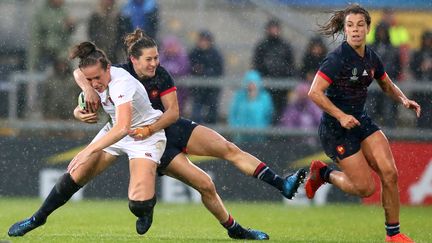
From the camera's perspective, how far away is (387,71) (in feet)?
53.9

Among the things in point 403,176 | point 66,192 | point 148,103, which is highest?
point 148,103

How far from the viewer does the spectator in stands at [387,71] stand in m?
16.3

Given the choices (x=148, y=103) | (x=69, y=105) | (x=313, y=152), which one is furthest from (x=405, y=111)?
(x=148, y=103)

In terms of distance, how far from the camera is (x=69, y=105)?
16.3 metres

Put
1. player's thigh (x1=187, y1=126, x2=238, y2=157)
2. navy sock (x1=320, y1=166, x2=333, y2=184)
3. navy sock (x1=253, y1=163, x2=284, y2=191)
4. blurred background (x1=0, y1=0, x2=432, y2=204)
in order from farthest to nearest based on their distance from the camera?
1. blurred background (x1=0, y1=0, x2=432, y2=204)
2. navy sock (x1=320, y1=166, x2=333, y2=184)
3. navy sock (x1=253, y1=163, x2=284, y2=191)
4. player's thigh (x1=187, y1=126, x2=238, y2=157)

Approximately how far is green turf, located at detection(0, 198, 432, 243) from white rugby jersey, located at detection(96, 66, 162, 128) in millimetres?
1044

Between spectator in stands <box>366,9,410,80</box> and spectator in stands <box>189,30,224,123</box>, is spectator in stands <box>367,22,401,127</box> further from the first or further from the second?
spectator in stands <box>189,30,224,123</box>

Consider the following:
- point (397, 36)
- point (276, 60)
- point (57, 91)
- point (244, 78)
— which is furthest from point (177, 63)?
point (397, 36)

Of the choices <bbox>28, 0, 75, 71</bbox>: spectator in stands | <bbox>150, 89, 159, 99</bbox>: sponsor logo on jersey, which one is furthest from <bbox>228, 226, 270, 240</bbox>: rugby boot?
<bbox>28, 0, 75, 71</bbox>: spectator in stands

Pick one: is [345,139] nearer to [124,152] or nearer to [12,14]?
[124,152]

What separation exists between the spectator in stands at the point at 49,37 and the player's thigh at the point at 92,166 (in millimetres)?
6196

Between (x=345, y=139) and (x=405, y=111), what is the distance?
645cm

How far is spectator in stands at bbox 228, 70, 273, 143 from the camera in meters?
16.5

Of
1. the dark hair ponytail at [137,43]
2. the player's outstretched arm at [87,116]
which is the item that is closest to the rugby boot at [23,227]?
the player's outstretched arm at [87,116]
